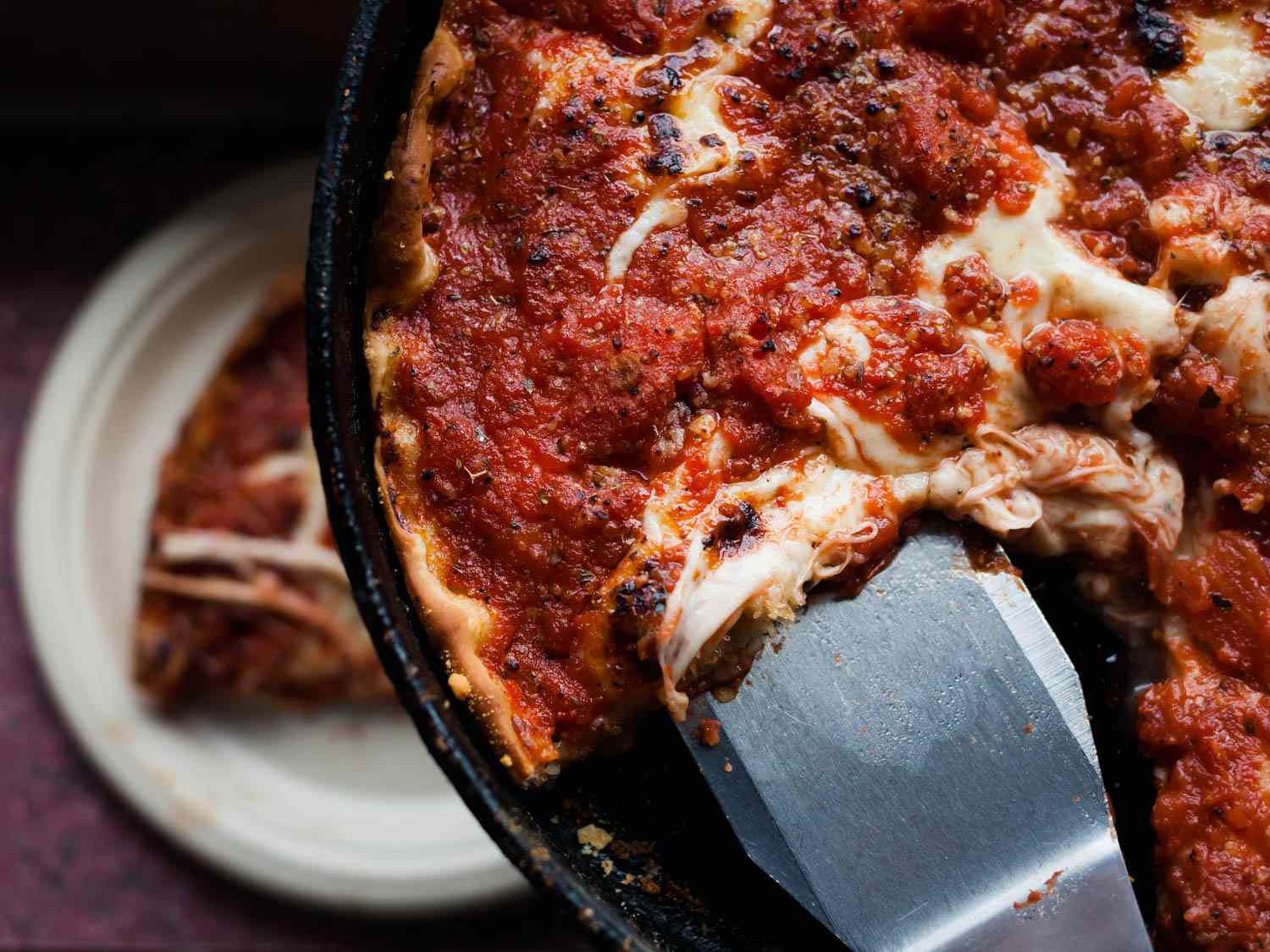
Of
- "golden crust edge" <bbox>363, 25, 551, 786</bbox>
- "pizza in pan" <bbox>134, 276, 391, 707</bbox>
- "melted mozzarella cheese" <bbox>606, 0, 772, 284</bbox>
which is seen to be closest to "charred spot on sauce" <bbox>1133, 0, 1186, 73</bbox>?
"melted mozzarella cheese" <bbox>606, 0, 772, 284</bbox>

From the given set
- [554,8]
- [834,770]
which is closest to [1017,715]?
[834,770]

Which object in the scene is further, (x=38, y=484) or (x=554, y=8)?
(x=38, y=484)

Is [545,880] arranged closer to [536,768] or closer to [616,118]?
[536,768]

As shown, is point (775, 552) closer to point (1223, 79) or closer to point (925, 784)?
point (925, 784)

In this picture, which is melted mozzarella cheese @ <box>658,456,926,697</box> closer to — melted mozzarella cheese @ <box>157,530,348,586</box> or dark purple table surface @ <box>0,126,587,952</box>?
melted mozzarella cheese @ <box>157,530,348,586</box>

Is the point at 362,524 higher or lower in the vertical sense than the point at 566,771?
higher

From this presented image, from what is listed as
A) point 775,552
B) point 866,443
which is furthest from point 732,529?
point 866,443

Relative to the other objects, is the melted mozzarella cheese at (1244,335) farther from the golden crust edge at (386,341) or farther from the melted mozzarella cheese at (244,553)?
the melted mozzarella cheese at (244,553)
